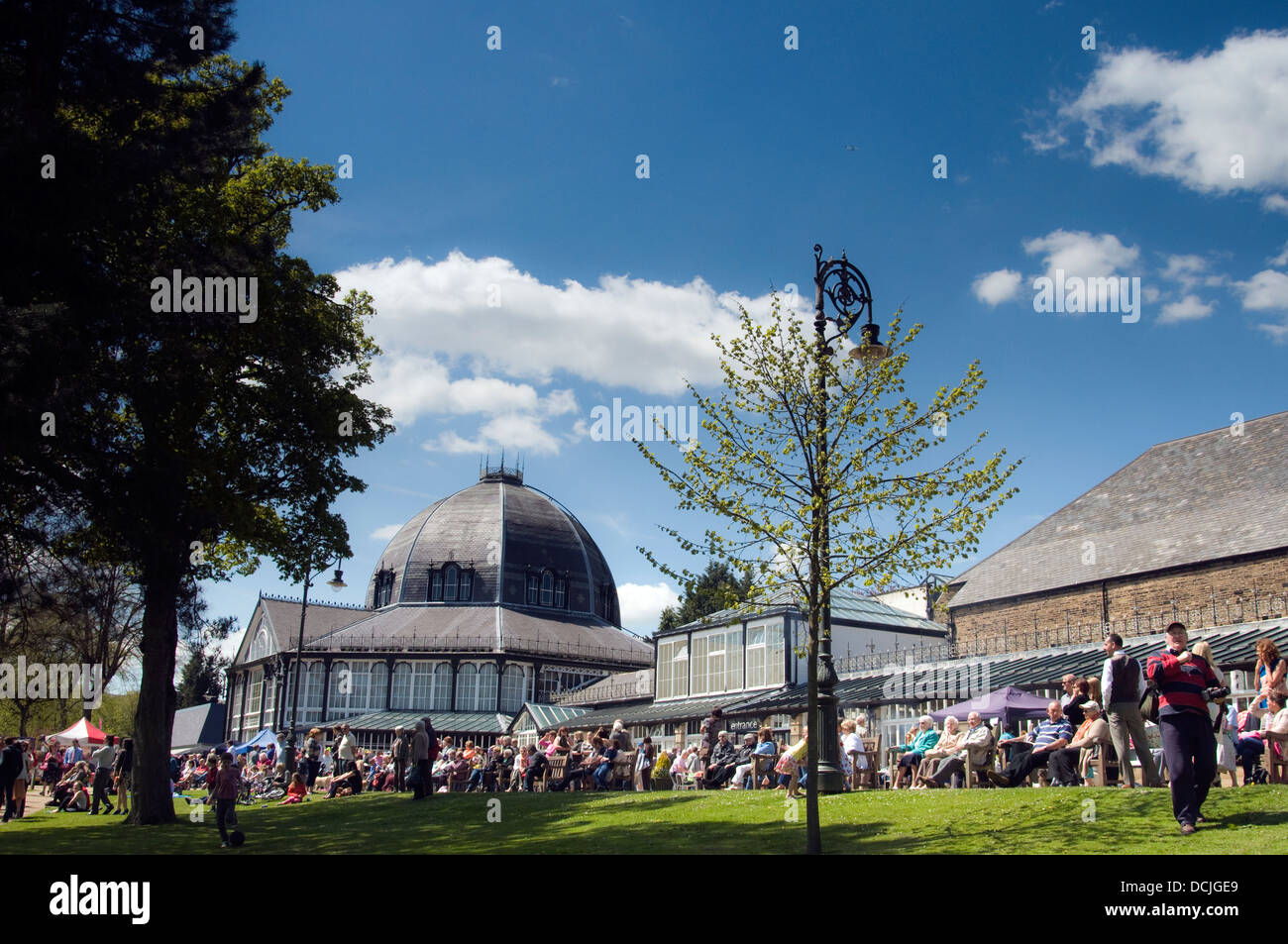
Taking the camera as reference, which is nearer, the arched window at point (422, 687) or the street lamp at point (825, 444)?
the street lamp at point (825, 444)

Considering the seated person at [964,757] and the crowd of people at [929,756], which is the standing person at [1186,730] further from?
the seated person at [964,757]

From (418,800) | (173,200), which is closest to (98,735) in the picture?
(418,800)

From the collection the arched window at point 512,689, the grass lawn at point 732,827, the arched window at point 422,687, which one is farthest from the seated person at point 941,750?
the arched window at point 422,687

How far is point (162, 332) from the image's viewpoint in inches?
656

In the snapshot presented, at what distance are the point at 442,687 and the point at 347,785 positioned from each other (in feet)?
124

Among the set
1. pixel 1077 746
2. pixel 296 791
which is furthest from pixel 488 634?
pixel 1077 746

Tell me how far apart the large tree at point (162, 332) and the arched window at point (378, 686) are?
42.2 m

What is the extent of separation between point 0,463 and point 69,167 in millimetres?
4315

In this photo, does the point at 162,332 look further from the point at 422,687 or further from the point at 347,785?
the point at 422,687

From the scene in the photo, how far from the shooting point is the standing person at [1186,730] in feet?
31.5

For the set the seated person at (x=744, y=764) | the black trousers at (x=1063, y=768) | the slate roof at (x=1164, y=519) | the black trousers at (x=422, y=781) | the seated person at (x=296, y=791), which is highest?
the slate roof at (x=1164, y=519)
